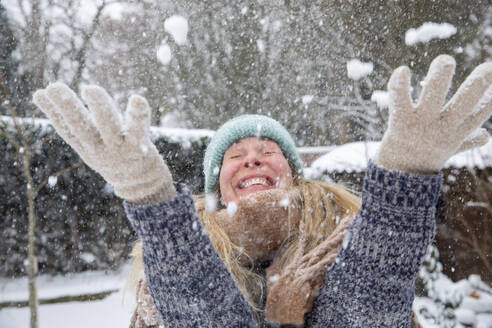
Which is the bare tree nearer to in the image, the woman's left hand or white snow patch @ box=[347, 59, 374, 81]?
white snow patch @ box=[347, 59, 374, 81]

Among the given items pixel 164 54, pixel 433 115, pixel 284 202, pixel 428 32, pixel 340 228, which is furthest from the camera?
pixel 164 54

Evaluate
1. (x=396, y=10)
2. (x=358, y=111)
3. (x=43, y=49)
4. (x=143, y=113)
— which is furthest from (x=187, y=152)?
(x=396, y=10)

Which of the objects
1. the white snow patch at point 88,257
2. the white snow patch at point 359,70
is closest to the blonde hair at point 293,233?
the white snow patch at point 88,257

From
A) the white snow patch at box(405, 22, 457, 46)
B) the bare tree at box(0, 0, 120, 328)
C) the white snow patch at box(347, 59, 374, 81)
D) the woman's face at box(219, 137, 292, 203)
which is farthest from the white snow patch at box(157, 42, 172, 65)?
the woman's face at box(219, 137, 292, 203)

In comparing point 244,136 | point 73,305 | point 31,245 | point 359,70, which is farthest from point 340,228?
point 359,70

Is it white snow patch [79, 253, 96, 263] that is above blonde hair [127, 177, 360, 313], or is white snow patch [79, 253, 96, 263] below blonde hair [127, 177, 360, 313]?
below

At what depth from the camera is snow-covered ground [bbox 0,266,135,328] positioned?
4.43 metres

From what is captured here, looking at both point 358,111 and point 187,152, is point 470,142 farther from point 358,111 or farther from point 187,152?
point 358,111

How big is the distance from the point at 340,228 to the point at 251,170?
466mm

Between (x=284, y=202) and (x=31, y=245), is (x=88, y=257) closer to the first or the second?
(x=31, y=245)

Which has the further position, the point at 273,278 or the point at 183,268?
the point at 273,278

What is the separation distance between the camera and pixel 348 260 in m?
0.88

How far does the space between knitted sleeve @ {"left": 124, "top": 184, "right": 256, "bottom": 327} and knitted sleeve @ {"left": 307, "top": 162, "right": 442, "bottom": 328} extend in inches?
10.9

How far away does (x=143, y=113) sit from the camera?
769mm
